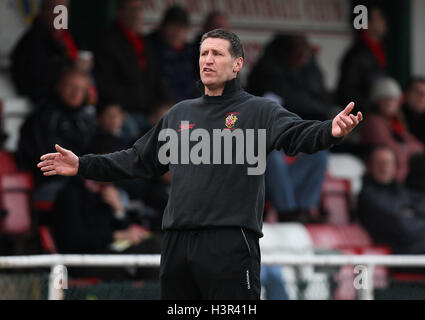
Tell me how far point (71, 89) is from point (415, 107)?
4156 mm

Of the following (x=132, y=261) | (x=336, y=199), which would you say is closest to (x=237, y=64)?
(x=132, y=261)

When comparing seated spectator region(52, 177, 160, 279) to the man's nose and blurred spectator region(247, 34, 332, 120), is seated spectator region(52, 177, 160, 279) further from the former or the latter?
the man's nose

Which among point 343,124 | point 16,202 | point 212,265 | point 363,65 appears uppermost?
point 363,65

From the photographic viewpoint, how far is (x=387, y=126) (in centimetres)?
993

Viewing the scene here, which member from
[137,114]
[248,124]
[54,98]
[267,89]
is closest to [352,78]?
[267,89]

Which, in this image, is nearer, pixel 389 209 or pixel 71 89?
pixel 71 89

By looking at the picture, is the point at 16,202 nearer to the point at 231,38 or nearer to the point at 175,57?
the point at 175,57

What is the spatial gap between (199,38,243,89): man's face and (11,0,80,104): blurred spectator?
4.22 m

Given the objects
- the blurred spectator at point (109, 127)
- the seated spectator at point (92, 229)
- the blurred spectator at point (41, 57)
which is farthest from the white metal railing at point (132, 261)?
the blurred spectator at point (41, 57)

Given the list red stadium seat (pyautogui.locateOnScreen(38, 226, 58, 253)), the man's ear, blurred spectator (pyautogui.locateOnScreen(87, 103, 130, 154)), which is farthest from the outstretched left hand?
blurred spectator (pyautogui.locateOnScreen(87, 103, 130, 154))

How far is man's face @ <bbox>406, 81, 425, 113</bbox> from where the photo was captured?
1033 centimetres

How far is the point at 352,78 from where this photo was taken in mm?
10086
